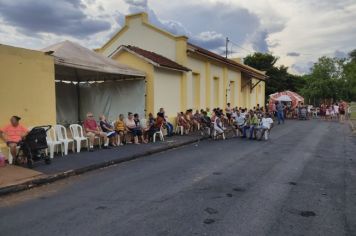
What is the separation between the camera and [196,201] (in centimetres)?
613

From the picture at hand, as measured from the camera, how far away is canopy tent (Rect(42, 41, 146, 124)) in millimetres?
16141

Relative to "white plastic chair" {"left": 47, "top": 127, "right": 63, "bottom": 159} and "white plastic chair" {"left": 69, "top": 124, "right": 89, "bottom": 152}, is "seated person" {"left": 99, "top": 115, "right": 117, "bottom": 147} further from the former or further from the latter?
"white plastic chair" {"left": 47, "top": 127, "right": 63, "bottom": 159}

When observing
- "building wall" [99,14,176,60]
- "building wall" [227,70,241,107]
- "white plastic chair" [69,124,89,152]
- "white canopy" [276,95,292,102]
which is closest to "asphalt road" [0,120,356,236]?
"white plastic chair" [69,124,89,152]

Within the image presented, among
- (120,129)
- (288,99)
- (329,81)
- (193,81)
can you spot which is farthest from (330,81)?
(120,129)

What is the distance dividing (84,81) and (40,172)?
1056cm

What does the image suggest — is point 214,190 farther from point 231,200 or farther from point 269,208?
point 269,208

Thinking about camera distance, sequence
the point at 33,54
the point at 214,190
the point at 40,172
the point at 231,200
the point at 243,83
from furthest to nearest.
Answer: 1. the point at 243,83
2. the point at 33,54
3. the point at 40,172
4. the point at 214,190
5. the point at 231,200

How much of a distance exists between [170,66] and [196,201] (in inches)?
450

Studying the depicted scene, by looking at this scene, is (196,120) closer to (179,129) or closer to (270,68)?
(179,129)

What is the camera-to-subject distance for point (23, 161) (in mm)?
9336

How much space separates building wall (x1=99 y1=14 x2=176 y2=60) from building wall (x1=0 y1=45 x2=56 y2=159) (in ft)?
30.6

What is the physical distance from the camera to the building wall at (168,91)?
16359 mm

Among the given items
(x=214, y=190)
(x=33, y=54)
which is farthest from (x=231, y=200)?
(x=33, y=54)

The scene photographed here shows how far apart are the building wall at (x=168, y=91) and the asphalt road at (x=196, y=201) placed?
6509 millimetres
